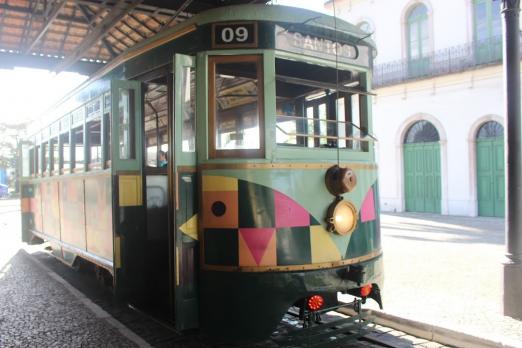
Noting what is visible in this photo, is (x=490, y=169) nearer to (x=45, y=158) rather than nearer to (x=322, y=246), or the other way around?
(x=45, y=158)

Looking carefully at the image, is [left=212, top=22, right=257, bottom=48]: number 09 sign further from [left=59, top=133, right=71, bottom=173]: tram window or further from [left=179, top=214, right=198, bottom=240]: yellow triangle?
[left=59, top=133, right=71, bottom=173]: tram window

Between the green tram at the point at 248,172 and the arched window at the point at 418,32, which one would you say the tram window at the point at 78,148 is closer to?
the green tram at the point at 248,172

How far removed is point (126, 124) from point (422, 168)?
44.3 ft

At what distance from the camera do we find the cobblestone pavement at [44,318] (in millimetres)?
4832

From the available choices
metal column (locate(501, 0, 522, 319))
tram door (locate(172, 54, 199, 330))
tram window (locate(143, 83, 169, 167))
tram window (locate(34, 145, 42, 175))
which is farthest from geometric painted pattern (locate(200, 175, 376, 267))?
tram window (locate(34, 145, 42, 175))

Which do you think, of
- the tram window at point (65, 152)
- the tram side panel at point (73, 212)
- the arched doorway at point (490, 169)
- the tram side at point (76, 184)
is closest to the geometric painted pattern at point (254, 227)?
→ the tram side at point (76, 184)

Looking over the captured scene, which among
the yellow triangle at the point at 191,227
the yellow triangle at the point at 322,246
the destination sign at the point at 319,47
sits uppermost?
the destination sign at the point at 319,47

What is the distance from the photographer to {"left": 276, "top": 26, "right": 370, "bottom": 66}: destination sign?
4.00 meters

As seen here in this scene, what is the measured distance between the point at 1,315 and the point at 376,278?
4.34m

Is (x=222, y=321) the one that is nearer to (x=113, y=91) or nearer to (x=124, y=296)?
(x=124, y=296)

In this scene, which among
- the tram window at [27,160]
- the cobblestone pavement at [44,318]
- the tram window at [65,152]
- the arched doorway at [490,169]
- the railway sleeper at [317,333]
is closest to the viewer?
the railway sleeper at [317,333]

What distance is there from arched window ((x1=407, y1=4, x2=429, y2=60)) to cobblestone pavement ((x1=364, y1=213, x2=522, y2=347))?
6.76 m

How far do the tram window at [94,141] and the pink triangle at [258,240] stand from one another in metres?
2.56

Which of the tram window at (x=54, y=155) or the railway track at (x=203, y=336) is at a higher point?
the tram window at (x=54, y=155)
